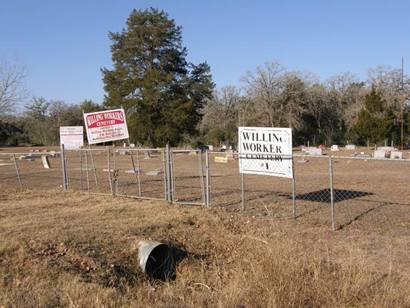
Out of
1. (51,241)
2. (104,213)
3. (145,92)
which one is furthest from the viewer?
(145,92)

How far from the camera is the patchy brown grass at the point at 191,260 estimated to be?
5.10 metres

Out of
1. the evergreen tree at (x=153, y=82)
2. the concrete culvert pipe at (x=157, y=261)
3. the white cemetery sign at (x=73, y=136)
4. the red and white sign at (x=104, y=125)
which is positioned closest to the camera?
the concrete culvert pipe at (x=157, y=261)

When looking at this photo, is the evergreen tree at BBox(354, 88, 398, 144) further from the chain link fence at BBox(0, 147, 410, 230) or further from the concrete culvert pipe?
the concrete culvert pipe

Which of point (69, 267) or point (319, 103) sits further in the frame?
point (319, 103)

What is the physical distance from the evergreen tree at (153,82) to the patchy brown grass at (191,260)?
145 feet

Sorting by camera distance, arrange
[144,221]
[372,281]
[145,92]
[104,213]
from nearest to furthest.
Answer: [372,281]
[144,221]
[104,213]
[145,92]

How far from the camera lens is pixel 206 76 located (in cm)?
6066

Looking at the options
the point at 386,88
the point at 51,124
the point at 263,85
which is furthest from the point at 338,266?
the point at 51,124

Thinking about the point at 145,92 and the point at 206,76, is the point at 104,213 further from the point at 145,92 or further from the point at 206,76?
the point at 206,76

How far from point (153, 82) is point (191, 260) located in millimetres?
49148

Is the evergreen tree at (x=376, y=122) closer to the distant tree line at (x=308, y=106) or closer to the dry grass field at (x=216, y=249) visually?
the distant tree line at (x=308, y=106)

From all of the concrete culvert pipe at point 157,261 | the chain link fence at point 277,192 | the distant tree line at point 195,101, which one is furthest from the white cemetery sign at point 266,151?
the distant tree line at point 195,101

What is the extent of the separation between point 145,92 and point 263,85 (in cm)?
2226

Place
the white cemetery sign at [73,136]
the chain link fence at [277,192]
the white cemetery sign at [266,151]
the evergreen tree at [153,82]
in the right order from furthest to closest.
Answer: the evergreen tree at [153,82] < the white cemetery sign at [73,136] < the chain link fence at [277,192] < the white cemetery sign at [266,151]
